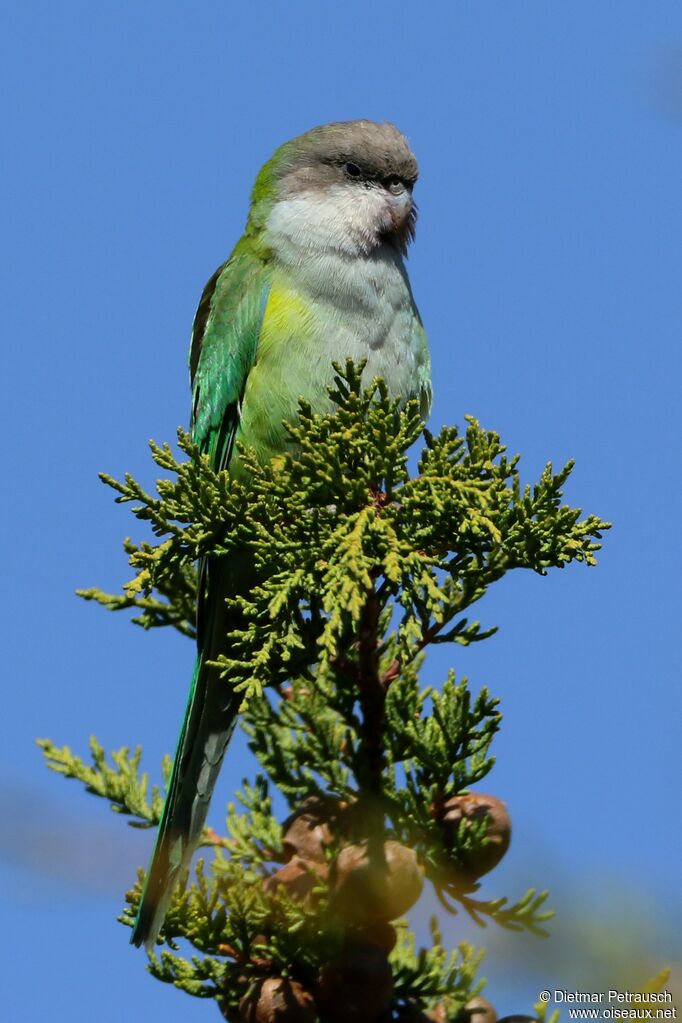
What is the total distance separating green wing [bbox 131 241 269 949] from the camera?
325 centimetres

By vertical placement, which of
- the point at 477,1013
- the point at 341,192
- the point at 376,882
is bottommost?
the point at 477,1013

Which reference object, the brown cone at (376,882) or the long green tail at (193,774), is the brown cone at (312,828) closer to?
the brown cone at (376,882)

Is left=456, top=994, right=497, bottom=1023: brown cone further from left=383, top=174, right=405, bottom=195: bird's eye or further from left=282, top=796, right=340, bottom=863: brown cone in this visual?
left=383, top=174, right=405, bottom=195: bird's eye

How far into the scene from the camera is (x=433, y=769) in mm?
2982

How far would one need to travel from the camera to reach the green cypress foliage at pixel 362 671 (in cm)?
272

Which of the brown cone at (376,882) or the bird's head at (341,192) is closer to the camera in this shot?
the brown cone at (376,882)

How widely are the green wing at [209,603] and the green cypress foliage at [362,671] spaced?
0.21 meters

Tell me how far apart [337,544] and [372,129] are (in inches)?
98.3

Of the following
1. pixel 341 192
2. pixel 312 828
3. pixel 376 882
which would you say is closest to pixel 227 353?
pixel 341 192

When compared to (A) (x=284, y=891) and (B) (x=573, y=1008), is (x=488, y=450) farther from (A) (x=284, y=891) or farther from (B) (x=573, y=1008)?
(B) (x=573, y=1008)

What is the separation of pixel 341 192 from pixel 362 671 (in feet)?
7.38

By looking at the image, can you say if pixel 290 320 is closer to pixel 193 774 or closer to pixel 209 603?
pixel 209 603

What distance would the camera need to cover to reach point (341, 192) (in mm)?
4590

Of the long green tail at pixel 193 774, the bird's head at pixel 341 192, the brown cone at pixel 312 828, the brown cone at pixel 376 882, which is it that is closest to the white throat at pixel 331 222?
the bird's head at pixel 341 192
